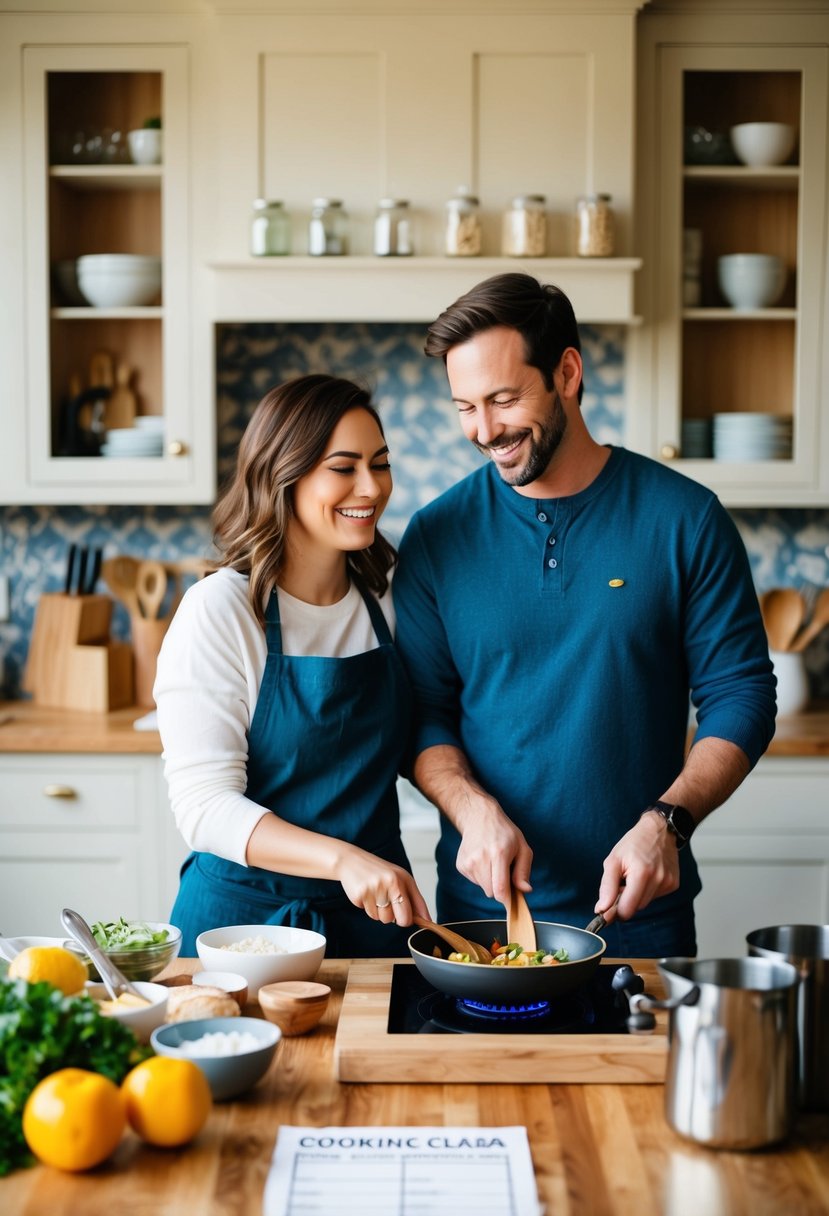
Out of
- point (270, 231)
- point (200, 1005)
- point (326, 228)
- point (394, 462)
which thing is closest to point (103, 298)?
point (270, 231)

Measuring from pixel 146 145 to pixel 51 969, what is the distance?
2.56 meters

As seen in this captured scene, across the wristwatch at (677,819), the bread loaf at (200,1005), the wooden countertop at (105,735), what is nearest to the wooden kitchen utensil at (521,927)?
the wristwatch at (677,819)

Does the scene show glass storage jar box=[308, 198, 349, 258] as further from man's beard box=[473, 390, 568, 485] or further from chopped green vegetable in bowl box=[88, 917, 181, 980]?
chopped green vegetable in bowl box=[88, 917, 181, 980]

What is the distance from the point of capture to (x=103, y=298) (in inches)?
134

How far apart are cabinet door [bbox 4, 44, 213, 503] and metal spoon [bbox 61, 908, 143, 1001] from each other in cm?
204

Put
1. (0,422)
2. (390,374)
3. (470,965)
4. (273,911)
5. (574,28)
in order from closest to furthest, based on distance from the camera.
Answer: (470,965), (273,911), (574,28), (0,422), (390,374)

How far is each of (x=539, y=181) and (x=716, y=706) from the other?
5.65ft

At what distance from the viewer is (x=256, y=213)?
10.6 feet

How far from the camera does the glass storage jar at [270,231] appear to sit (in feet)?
10.5

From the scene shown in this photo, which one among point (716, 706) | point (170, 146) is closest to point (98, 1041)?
point (716, 706)

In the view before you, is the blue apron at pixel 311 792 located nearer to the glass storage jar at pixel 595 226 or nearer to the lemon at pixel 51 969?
the lemon at pixel 51 969

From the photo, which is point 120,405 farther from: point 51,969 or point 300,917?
point 51,969

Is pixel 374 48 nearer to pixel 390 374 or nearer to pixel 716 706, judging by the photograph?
pixel 390 374

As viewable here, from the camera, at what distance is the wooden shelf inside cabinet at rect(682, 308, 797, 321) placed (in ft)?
11.1
